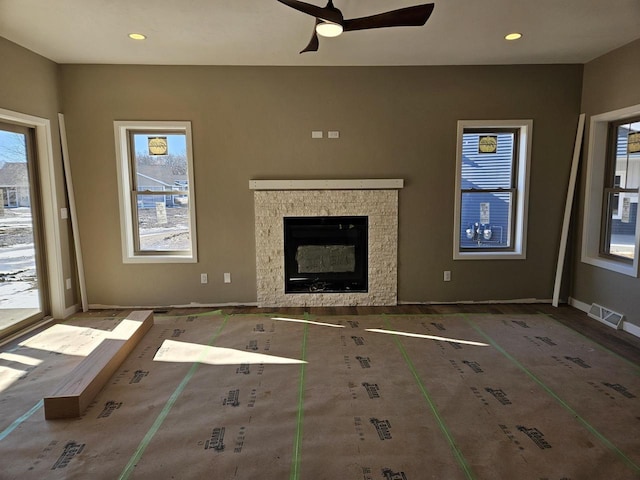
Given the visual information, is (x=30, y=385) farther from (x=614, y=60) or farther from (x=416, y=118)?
(x=614, y=60)

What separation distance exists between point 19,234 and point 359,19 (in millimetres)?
3894

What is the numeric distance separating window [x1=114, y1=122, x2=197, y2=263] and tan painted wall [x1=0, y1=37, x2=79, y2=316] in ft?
2.00

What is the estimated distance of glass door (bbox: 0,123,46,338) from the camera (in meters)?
3.93

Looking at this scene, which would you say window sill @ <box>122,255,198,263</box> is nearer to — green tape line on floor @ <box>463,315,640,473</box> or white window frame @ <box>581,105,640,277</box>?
green tape line on floor @ <box>463,315,640,473</box>

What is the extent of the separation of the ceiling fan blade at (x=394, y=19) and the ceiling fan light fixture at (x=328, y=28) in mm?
48

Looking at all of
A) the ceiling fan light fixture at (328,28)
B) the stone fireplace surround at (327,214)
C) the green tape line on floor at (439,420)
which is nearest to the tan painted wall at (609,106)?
the stone fireplace surround at (327,214)

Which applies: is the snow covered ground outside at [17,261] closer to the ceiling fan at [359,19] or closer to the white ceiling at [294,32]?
the white ceiling at [294,32]

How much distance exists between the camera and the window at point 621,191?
4.20 m

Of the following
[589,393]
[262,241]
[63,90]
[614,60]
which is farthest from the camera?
[262,241]

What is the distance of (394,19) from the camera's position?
2.60m

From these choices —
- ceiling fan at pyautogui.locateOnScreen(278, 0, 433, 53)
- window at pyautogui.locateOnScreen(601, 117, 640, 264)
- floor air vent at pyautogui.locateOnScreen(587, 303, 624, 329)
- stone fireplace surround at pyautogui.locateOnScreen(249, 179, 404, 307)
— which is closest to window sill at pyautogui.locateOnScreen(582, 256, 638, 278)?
window at pyautogui.locateOnScreen(601, 117, 640, 264)

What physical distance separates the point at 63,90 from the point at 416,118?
160 inches

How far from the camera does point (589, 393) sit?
288 cm

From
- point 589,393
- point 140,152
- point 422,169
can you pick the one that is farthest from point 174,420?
point 422,169
